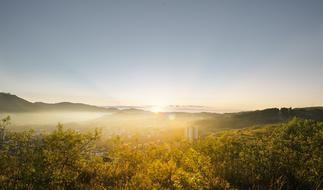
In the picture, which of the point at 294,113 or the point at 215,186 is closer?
the point at 215,186

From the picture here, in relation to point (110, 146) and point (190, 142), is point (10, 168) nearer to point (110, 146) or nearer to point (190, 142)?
point (110, 146)

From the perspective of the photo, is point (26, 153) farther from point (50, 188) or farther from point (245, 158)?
point (245, 158)

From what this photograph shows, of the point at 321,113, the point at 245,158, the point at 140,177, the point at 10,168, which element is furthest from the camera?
the point at 321,113

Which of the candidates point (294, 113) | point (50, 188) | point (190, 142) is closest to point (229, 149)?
point (190, 142)

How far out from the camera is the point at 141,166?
13.1m

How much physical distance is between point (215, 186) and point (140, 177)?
9.89ft

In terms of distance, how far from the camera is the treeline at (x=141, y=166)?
30.5 feet

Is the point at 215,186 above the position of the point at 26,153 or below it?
below

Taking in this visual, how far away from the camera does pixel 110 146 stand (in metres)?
14.5

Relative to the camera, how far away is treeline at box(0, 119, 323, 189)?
9305 mm

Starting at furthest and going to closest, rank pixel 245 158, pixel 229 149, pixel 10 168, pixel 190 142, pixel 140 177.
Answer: pixel 190 142 < pixel 229 149 < pixel 245 158 < pixel 10 168 < pixel 140 177

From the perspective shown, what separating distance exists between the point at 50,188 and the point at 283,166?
10.7 m

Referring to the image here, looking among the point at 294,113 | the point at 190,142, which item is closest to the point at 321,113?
the point at 294,113

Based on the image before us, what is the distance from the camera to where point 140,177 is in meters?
10.4
